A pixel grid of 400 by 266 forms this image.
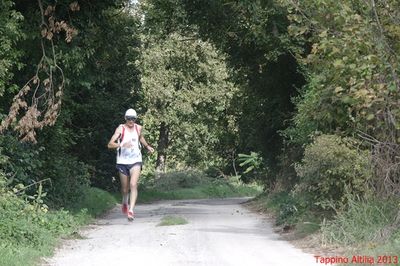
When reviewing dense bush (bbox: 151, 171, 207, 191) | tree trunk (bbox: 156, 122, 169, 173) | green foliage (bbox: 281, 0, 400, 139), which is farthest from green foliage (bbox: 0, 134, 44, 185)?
tree trunk (bbox: 156, 122, 169, 173)

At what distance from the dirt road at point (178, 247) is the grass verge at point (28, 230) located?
26 cm

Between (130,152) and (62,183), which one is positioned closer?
(130,152)

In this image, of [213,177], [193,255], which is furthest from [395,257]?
[213,177]

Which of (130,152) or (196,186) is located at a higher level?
(130,152)

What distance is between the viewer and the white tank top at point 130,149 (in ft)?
42.1

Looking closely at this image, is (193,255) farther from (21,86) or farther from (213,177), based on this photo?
(213,177)

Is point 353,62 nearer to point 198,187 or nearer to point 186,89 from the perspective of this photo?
point 198,187

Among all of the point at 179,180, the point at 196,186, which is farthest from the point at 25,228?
the point at 179,180

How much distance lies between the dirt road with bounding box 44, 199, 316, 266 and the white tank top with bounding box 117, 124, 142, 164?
4.44 feet

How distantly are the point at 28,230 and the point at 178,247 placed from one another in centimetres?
229

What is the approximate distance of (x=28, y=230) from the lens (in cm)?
981

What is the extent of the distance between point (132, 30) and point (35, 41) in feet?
43.2

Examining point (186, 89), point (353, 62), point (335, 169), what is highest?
point (186, 89)

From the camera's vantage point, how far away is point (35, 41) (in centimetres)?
1384
